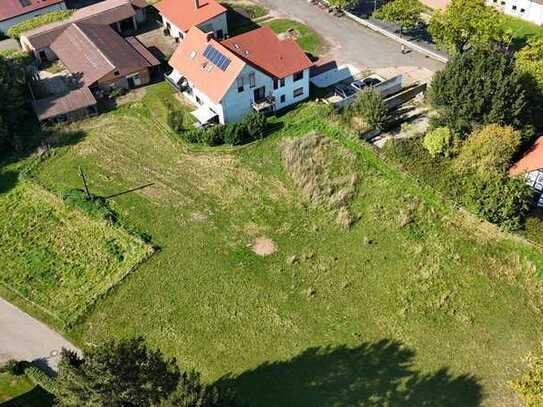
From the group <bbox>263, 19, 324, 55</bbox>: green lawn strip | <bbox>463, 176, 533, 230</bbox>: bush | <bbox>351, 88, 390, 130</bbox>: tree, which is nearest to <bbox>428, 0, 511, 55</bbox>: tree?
<bbox>351, 88, 390, 130</bbox>: tree

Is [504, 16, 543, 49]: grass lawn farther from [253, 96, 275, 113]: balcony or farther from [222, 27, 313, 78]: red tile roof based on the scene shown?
[253, 96, 275, 113]: balcony

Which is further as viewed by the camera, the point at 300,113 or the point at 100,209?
the point at 300,113

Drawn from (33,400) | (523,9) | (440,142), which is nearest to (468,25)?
(523,9)

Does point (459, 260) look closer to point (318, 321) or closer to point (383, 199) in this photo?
point (383, 199)

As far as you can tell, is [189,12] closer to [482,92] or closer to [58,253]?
[58,253]

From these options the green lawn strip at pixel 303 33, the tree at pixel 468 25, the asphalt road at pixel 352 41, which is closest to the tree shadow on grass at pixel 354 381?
the tree at pixel 468 25

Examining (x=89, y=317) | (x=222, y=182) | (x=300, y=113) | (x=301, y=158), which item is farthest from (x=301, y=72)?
(x=89, y=317)
